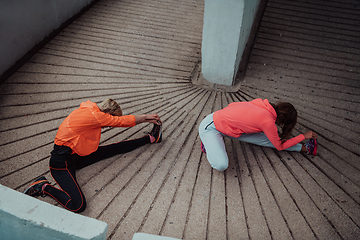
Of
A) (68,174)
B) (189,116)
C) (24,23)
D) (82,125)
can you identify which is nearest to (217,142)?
(189,116)

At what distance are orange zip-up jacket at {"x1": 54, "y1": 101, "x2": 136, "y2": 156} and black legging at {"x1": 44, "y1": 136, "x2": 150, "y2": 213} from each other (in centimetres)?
7

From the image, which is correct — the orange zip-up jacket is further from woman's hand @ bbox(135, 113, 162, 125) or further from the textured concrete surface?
the textured concrete surface

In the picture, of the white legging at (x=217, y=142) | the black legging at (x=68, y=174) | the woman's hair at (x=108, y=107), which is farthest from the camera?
the white legging at (x=217, y=142)

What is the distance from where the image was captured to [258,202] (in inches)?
92.2

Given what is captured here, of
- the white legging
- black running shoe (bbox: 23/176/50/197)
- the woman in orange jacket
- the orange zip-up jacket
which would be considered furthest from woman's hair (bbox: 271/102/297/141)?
black running shoe (bbox: 23/176/50/197)

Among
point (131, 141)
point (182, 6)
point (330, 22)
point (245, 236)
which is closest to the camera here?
point (245, 236)

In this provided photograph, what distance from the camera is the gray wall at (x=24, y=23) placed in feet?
11.6

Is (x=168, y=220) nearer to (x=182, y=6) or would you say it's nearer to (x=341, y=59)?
(x=341, y=59)

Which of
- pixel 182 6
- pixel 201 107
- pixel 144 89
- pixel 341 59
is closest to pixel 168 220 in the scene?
pixel 201 107

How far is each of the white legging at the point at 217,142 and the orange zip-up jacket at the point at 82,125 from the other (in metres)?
0.88

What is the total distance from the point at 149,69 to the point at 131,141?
1685mm

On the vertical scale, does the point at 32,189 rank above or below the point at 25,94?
below

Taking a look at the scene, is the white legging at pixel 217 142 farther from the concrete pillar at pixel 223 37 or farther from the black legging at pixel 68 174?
the concrete pillar at pixel 223 37

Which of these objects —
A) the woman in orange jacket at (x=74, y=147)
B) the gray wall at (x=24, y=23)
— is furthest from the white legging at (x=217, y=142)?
the gray wall at (x=24, y=23)
